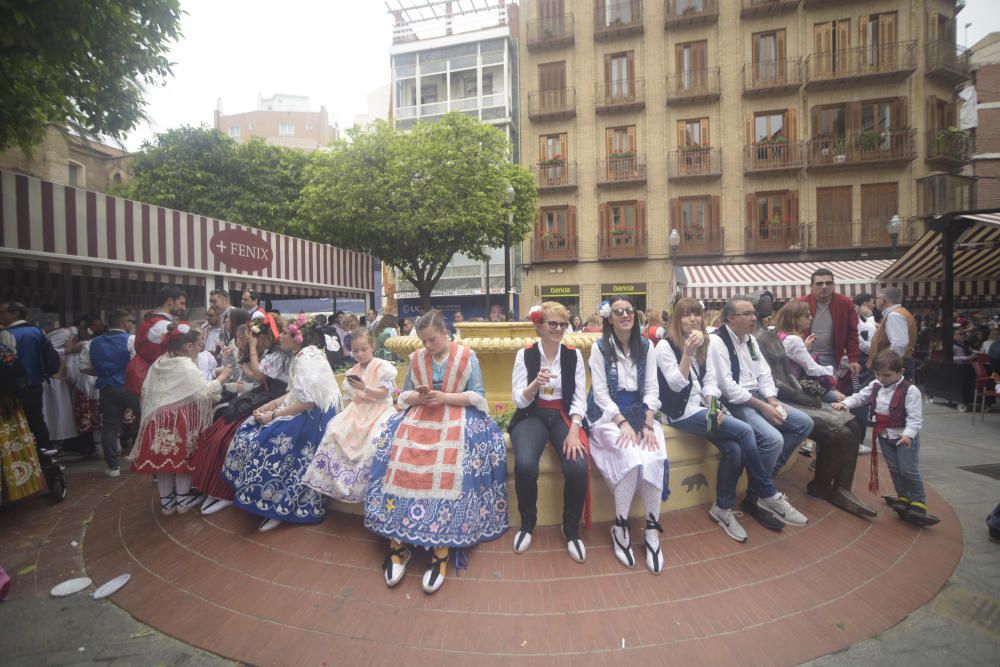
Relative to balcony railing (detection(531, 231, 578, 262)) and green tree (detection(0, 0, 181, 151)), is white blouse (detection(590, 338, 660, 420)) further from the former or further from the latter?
balcony railing (detection(531, 231, 578, 262))

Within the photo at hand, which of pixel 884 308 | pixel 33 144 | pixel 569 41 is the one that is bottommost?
pixel 884 308

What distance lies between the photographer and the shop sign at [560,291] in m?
23.2

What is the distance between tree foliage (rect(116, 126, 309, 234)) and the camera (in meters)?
20.2

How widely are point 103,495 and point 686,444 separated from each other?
5.94m

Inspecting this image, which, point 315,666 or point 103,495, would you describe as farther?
point 103,495

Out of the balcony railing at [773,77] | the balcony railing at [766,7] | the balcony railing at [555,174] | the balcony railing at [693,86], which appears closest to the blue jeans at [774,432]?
the balcony railing at [555,174]

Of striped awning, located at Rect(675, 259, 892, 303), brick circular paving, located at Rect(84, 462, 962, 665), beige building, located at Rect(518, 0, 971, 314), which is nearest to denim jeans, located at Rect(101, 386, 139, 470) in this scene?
brick circular paving, located at Rect(84, 462, 962, 665)

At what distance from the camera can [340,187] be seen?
15.8 meters

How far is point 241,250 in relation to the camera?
12.1 meters

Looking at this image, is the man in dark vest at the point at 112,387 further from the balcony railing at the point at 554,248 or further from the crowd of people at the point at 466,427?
the balcony railing at the point at 554,248

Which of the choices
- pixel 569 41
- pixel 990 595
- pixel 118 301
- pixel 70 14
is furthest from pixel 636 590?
pixel 569 41

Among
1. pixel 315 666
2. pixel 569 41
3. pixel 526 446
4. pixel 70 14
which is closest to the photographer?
pixel 315 666

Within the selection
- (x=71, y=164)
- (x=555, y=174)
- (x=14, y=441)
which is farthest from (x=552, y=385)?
(x=71, y=164)

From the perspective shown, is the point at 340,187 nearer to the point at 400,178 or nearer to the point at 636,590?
the point at 400,178
